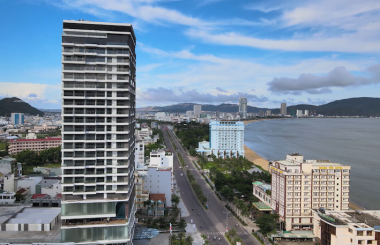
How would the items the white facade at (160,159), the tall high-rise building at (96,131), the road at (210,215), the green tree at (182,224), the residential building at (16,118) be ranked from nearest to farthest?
1. the tall high-rise building at (96,131)
2. the road at (210,215)
3. the green tree at (182,224)
4. the white facade at (160,159)
5. the residential building at (16,118)

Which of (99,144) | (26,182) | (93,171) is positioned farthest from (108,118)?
(26,182)

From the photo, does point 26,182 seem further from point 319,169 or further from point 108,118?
point 319,169

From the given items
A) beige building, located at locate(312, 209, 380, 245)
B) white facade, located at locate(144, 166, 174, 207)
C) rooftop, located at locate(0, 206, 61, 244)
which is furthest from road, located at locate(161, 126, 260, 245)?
rooftop, located at locate(0, 206, 61, 244)

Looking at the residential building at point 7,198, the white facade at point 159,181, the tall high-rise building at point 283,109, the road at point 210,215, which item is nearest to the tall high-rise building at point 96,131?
the road at point 210,215

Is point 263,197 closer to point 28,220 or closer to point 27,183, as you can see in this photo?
point 28,220

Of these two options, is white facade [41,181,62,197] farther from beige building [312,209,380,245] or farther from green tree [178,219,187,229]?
beige building [312,209,380,245]

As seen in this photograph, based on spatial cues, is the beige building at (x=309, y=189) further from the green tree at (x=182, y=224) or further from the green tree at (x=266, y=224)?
the green tree at (x=182, y=224)

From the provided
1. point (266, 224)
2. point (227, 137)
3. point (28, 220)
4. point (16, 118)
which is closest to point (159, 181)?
point (266, 224)
